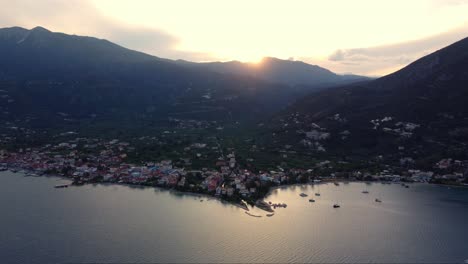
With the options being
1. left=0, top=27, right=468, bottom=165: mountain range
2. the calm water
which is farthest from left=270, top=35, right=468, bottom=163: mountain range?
the calm water

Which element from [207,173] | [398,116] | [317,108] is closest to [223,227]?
[207,173]

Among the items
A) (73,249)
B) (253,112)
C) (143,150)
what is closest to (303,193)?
(73,249)

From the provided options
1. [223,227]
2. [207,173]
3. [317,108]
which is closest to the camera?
[223,227]

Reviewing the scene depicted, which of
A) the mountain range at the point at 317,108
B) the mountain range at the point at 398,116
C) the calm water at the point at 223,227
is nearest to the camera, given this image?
the calm water at the point at 223,227

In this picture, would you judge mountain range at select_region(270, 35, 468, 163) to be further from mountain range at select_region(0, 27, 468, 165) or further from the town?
the town

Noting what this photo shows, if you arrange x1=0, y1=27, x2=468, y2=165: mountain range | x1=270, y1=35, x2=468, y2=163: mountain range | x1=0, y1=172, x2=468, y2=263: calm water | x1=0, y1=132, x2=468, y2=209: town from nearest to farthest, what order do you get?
x1=0, y1=172, x2=468, y2=263: calm water, x1=0, y1=132, x2=468, y2=209: town, x1=270, y1=35, x2=468, y2=163: mountain range, x1=0, y1=27, x2=468, y2=165: mountain range

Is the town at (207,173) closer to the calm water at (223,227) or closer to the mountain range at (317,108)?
the calm water at (223,227)

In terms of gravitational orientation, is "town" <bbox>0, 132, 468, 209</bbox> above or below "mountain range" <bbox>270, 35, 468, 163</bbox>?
below

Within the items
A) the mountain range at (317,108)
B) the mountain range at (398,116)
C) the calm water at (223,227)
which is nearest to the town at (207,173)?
the calm water at (223,227)

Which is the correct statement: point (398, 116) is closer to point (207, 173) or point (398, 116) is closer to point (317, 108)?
point (317, 108)
